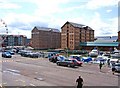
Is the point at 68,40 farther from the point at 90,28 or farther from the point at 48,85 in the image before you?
the point at 48,85

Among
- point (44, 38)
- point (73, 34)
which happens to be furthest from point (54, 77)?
point (44, 38)

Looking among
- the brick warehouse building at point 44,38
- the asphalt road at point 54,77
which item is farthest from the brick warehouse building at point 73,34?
the asphalt road at point 54,77

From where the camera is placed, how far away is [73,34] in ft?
366

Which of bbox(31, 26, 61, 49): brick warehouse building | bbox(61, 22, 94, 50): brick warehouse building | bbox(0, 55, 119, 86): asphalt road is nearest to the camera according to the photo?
bbox(0, 55, 119, 86): asphalt road

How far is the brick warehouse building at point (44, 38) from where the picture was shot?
424ft

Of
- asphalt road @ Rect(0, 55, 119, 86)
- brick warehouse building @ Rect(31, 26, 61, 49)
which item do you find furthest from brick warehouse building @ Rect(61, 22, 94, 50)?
asphalt road @ Rect(0, 55, 119, 86)

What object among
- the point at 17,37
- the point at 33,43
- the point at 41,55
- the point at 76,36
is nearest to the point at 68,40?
the point at 76,36

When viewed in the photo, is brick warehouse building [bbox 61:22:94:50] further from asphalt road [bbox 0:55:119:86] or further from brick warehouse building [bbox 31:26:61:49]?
asphalt road [bbox 0:55:119:86]

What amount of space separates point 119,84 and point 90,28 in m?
105

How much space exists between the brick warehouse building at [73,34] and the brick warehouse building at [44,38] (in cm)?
1768

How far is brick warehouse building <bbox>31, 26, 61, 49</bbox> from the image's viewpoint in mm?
129125

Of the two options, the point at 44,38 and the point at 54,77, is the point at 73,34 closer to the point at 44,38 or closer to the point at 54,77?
the point at 44,38

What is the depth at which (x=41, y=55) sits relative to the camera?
60.5 metres

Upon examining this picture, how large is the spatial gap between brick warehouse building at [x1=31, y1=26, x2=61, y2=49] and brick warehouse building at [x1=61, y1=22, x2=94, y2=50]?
17.7 metres
